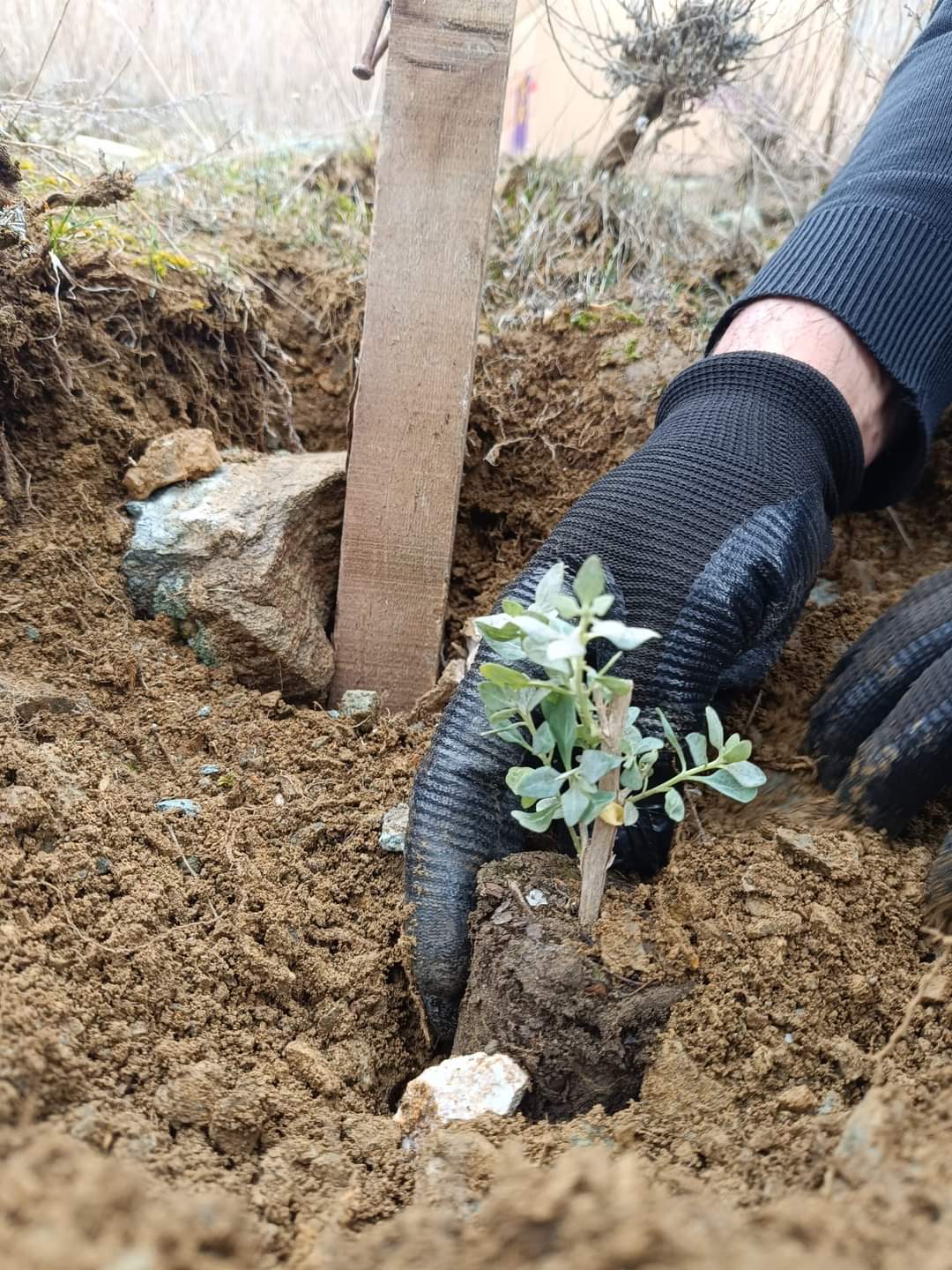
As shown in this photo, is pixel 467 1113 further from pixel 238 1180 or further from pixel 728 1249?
pixel 728 1249

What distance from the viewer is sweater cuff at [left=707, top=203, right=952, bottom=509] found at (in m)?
1.72

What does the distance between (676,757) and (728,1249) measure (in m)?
0.86

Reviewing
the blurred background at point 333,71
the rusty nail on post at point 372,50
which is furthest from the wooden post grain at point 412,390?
the blurred background at point 333,71

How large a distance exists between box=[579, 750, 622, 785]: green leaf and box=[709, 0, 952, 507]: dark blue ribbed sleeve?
113 centimetres

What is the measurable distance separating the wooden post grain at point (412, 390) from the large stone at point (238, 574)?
0.32 ft

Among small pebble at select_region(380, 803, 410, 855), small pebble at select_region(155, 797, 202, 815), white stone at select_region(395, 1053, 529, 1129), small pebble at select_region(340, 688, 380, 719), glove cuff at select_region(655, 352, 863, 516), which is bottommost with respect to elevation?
small pebble at select_region(340, 688, 380, 719)

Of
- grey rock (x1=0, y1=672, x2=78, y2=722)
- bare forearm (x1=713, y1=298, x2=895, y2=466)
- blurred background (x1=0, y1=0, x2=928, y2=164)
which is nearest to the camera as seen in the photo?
grey rock (x1=0, y1=672, x2=78, y2=722)

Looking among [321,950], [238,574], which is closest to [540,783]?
[321,950]

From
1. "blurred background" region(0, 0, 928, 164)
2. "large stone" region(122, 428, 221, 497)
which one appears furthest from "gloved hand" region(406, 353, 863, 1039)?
"blurred background" region(0, 0, 928, 164)

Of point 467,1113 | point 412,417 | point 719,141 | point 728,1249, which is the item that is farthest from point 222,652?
point 719,141

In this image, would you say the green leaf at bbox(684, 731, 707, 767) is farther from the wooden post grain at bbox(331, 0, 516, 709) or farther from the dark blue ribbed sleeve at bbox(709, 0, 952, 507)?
the dark blue ribbed sleeve at bbox(709, 0, 952, 507)

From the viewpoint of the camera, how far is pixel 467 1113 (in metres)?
1.05

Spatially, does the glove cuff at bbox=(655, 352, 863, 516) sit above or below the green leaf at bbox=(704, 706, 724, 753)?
above

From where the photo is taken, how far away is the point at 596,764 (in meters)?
1.01
